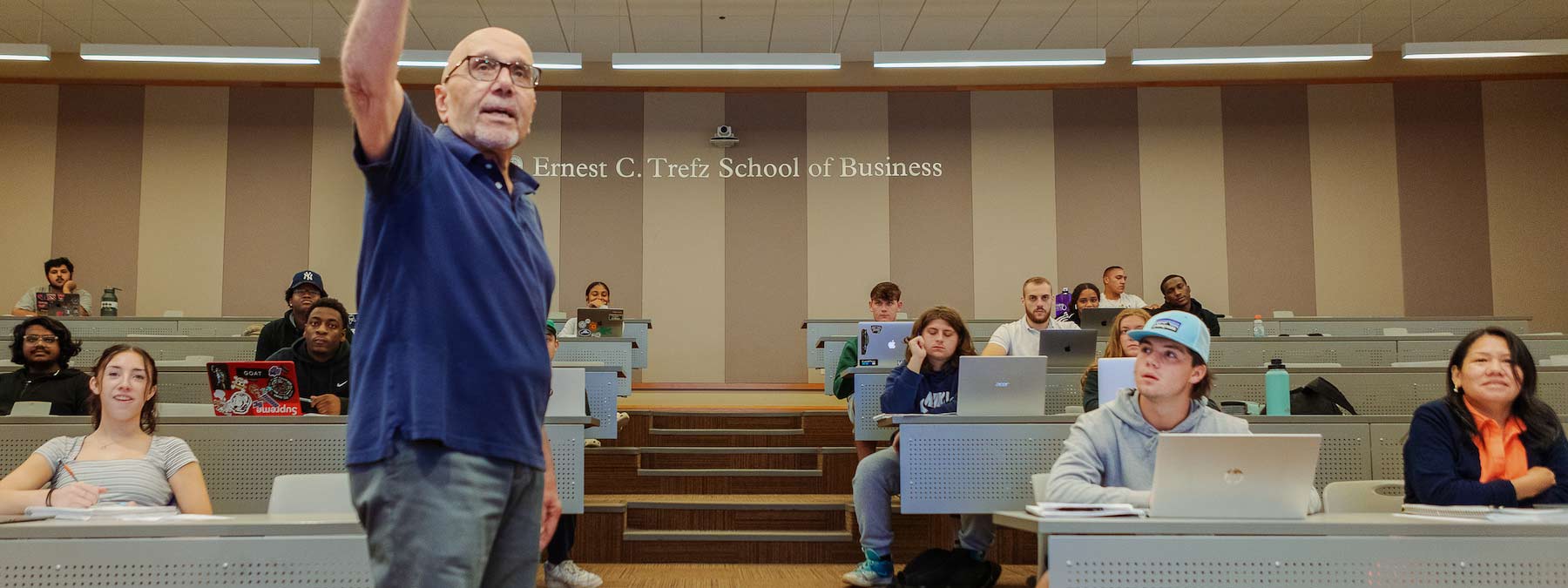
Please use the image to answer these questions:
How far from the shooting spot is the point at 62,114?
1019 centimetres

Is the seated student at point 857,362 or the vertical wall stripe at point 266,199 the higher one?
the vertical wall stripe at point 266,199

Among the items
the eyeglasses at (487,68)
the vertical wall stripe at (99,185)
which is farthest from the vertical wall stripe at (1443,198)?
the vertical wall stripe at (99,185)

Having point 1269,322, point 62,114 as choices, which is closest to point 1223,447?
point 1269,322

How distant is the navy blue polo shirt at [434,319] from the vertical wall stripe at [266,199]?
31.3 ft

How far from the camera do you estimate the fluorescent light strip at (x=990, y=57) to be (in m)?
8.05

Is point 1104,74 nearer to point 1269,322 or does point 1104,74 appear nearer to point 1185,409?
point 1269,322

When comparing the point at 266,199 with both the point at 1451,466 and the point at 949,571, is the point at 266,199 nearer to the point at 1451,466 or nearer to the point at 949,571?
the point at 949,571

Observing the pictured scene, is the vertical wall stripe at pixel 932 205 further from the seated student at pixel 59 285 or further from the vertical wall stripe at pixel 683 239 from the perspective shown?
the seated student at pixel 59 285

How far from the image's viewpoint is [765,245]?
410 inches

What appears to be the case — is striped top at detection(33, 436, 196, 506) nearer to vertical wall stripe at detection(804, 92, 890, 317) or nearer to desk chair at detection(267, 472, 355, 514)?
desk chair at detection(267, 472, 355, 514)

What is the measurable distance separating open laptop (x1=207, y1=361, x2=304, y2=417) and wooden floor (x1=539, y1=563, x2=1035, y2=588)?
3.94 feet

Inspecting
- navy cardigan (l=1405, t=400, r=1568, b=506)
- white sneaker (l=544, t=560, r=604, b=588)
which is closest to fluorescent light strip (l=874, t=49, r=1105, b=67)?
white sneaker (l=544, t=560, r=604, b=588)

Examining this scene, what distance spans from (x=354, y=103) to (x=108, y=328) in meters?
7.47

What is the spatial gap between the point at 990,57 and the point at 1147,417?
5345 mm
